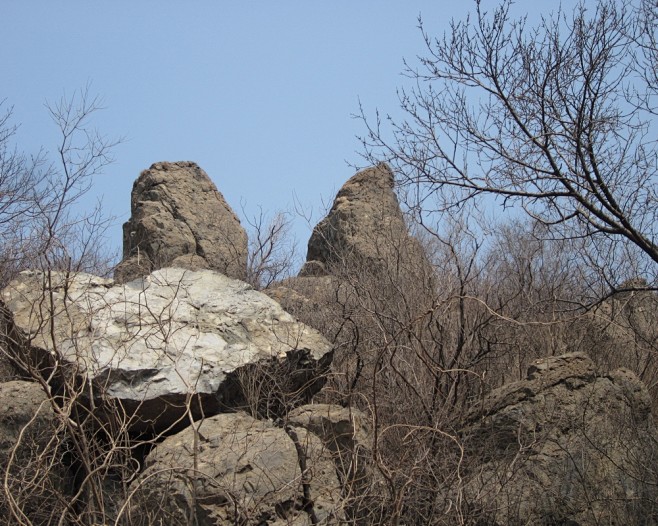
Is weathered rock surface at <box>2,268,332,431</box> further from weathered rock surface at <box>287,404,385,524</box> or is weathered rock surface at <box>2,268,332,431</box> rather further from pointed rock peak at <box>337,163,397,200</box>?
pointed rock peak at <box>337,163,397,200</box>

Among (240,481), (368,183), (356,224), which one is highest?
(368,183)

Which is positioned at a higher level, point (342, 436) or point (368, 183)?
point (368, 183)

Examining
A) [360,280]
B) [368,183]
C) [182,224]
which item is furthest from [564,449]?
[368,183]

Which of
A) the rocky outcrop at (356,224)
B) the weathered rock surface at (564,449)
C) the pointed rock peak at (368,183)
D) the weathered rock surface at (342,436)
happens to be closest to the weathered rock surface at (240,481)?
the weathered rock surface at (342,436)

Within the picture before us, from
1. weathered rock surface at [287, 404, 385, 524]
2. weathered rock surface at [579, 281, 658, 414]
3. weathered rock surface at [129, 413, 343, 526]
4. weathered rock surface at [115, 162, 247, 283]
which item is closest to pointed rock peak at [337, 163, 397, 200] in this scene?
weathered rock surface at [115, 162, 247, 283]

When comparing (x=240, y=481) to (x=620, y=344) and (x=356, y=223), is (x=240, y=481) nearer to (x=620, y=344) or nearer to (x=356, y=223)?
(x=620, y=344)

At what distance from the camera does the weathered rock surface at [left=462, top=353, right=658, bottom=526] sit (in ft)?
20.9

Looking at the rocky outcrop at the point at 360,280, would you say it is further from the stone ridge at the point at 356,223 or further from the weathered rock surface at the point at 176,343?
the weathered rock surface at the point at 176,343

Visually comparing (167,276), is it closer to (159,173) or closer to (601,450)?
(601,450)

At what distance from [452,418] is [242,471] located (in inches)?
85.7

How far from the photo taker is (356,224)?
15016 millimetres

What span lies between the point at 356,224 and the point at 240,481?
371 inches

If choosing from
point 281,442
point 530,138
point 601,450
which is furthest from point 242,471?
point 530,138

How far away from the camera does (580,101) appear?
283 inches
